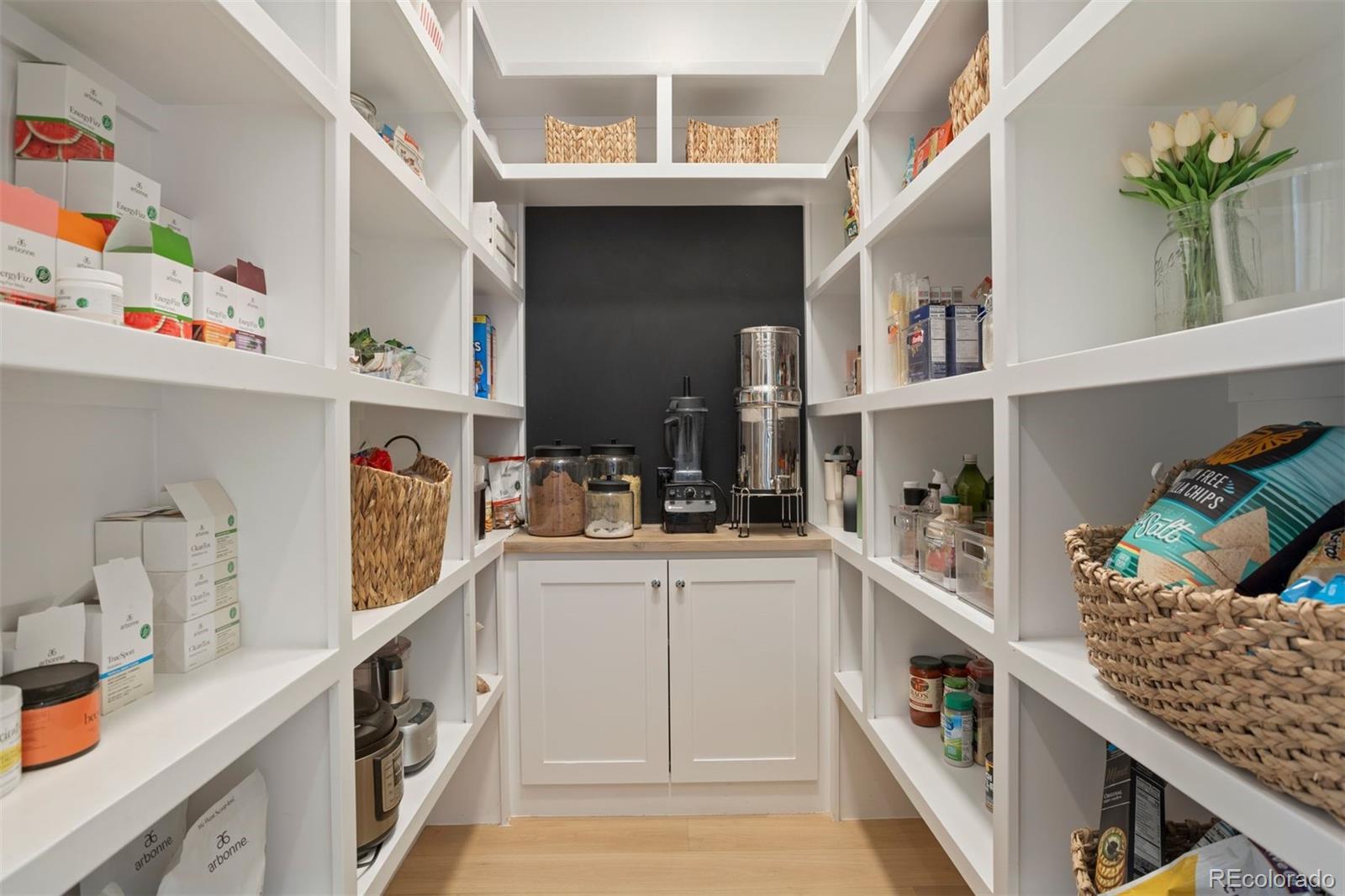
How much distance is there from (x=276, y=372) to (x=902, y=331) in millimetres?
1398

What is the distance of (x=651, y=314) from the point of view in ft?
9.30

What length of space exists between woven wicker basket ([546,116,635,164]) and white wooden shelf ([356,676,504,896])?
1879 millimetres

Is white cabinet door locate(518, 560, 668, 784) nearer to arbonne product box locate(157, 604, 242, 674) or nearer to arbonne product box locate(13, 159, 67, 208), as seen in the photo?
arbonne product box locate(157, 604, 242, 674)

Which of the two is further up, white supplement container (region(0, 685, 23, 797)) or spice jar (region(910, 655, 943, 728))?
white supplement container (region(0, 685, 23, 797))

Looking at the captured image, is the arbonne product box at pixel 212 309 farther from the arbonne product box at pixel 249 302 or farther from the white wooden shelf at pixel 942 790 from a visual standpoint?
the white wooden shelf at pixel 942 790

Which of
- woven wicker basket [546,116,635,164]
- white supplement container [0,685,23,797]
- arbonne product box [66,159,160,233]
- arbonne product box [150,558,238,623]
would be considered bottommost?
white supplement container [0,685,23,797]

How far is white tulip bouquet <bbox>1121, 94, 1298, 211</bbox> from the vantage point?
0.88m

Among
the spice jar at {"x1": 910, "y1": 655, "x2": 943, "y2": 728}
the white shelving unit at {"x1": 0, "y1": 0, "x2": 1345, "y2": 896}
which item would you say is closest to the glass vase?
the white shelving unit at {"x1": 0, "y1": 0, "x2": 1345, "y2": 896}

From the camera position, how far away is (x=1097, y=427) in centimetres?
110

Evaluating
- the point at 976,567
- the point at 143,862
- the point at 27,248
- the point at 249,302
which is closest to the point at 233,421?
the point at 249,302

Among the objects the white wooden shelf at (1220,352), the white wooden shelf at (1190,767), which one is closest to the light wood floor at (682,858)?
the white wooden shelf at (1190,767)

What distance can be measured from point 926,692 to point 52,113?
2125mm

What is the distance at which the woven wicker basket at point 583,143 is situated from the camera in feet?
8.09

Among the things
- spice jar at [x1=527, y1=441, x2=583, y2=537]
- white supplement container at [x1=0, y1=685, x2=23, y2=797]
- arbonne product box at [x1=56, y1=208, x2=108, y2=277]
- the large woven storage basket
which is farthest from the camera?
spice jar at [x1=527, y1=441, x2=583, y2=537]
